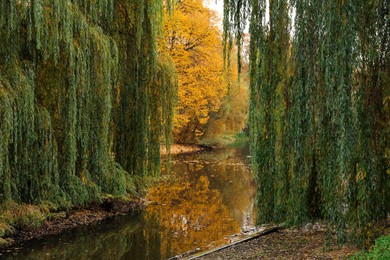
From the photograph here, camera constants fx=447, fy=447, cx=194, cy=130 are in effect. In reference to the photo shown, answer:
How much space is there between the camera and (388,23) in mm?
4352

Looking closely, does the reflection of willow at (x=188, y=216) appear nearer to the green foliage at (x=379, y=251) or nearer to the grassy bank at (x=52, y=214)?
the grassy bank at (x=52, y=214)

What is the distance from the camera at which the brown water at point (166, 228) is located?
6.78 m

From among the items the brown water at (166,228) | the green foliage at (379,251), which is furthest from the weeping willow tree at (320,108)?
the brown water at (166,228)

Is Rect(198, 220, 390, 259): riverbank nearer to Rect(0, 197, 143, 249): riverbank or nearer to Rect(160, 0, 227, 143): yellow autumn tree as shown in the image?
Rect(0, 197, 143, 249): riverbank

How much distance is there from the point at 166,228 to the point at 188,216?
3.86ft

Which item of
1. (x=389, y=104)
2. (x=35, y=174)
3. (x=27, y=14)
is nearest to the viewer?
(x=389, y=104)

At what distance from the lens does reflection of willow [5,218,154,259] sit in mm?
6605

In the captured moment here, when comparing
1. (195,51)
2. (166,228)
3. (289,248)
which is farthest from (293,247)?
(195,51)

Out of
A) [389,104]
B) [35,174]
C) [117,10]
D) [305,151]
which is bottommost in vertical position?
[35,174]

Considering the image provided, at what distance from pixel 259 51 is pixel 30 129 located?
3619 mm

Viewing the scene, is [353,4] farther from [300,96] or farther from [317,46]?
[300,96]

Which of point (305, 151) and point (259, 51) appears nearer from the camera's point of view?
point (305, 151)

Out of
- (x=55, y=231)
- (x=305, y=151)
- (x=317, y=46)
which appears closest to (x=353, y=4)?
(x=317, y=46)

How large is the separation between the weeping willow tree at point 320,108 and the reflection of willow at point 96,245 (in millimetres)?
2364
